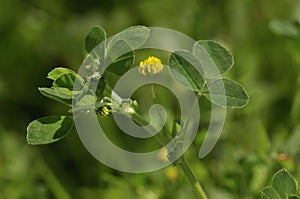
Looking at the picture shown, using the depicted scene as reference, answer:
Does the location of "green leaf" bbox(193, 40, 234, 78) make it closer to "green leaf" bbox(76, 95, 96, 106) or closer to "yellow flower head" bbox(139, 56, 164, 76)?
"yellow flower head" bbox(139, 56, 164, 76)

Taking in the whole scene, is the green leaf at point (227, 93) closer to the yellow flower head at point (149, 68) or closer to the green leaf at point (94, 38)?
the yellow flower head at point (149, 68)

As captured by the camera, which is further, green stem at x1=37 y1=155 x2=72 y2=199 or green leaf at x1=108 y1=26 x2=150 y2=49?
green stem at x1=37 y1=155 x2=72 y2=199

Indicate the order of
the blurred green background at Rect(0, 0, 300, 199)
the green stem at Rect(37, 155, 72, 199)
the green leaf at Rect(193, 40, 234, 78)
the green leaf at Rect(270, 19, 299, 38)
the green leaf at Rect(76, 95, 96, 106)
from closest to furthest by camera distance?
1. the green leaf at Rect(76, 95, 96, 106)
2. the green leaf at Rect(193, 40, 234, 78)
3. the green leaf at Rect(270, 19, 299, 38)
4. the blurred green background at Rect(0, 0, 300, 199)
5. the green stem at Rect(37, 155, 72, 199)

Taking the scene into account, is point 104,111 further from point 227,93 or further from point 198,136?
point 198,136

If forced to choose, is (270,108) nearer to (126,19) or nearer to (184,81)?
(126,19)

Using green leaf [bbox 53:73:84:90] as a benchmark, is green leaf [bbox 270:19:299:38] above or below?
below

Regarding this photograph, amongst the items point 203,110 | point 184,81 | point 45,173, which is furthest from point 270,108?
point 184,81

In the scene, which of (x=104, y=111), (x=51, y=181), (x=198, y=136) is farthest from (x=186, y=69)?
(x=51, y=181)

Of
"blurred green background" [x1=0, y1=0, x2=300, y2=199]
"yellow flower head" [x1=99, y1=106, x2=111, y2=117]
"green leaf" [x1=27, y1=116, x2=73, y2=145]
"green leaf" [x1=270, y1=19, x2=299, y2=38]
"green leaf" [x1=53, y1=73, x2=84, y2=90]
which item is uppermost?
"green leaf" [x1=53, y1=73, x2=84, y2=90]

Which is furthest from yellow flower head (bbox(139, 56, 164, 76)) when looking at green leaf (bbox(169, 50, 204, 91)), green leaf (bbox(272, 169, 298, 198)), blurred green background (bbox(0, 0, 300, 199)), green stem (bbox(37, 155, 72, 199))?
green stem (bbox(37, 155, 72, 199))
